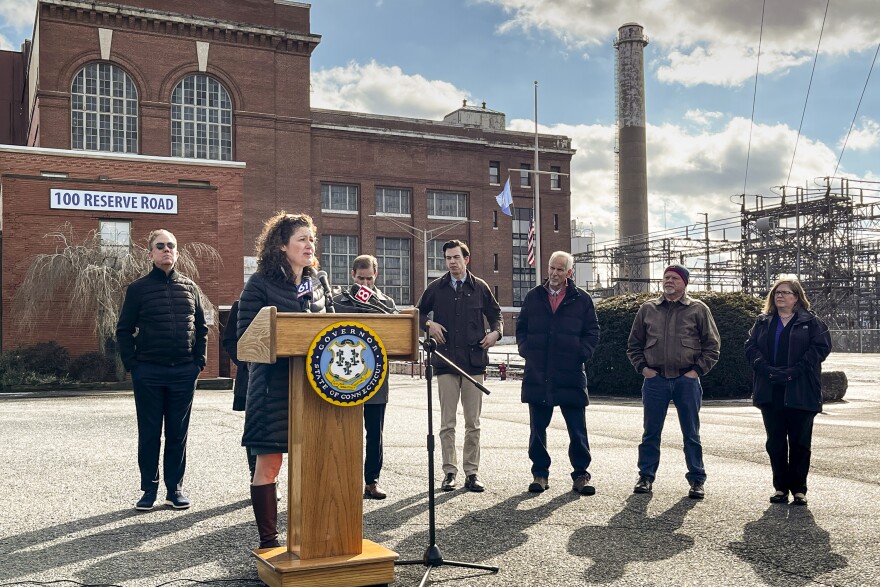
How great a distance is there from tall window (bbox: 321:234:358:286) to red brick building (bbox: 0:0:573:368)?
0.40ft

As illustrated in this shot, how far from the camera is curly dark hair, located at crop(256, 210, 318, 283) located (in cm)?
521

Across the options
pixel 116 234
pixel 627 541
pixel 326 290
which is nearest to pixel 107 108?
pixel 116 234

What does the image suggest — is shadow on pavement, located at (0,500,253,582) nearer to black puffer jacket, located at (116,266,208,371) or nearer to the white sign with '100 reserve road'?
black puffer jacket, located at (116,266,208,371)

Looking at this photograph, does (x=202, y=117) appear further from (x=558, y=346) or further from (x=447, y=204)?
(x=558, y=346)

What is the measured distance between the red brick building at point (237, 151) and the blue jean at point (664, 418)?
2725cm

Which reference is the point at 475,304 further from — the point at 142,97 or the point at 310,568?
the point at 142,97

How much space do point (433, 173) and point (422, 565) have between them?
6298cm

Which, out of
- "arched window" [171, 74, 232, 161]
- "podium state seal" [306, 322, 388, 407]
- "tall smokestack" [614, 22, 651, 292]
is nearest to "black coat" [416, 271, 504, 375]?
"podium state seal" [306, 322, 388, 407]

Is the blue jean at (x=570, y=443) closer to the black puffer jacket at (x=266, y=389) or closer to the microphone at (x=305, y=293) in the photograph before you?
the microphone at (x=305, y=293)

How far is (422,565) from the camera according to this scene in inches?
202

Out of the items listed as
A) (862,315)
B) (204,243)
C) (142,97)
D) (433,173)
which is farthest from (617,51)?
(204,243)

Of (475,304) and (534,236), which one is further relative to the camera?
(534,236)

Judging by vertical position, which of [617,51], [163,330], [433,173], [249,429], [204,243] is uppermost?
[617,51]

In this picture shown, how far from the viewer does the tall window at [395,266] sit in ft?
214
